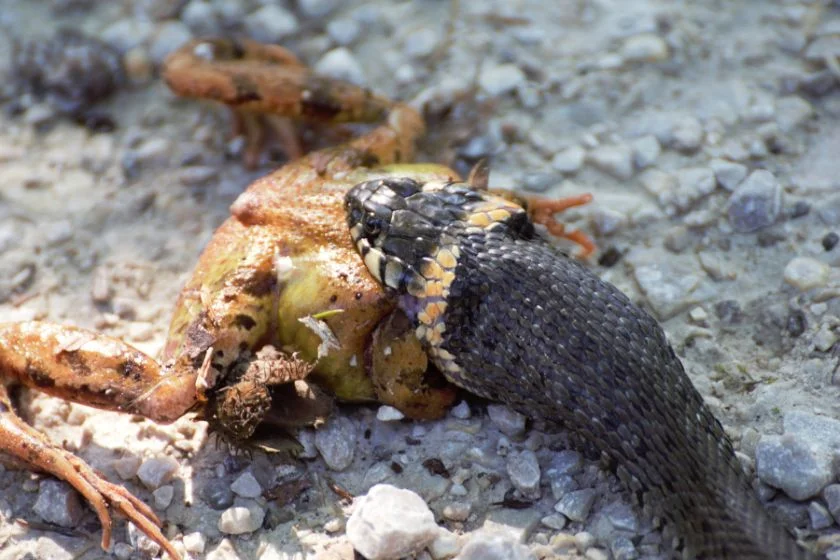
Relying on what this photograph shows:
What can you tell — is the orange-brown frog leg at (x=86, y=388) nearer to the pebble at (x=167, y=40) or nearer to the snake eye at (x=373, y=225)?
the snake eye at (x=373, y=225)

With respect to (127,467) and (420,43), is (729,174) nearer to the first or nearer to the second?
(420,43)

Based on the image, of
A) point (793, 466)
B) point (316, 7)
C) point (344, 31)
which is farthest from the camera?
point (316, 7)

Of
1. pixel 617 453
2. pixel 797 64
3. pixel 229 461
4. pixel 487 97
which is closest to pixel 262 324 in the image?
pixel 229 461

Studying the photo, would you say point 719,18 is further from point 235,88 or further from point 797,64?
point 235,88

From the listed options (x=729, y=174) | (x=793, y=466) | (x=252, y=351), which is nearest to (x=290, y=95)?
(x=252, y=351)

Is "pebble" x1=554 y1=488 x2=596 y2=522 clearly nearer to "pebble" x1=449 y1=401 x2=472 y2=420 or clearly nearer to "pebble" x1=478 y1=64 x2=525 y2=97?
"pebble" x1=449 y1=401 x2=472 y2=420

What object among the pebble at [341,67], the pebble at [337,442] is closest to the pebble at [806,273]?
the pebble at [337,442]
